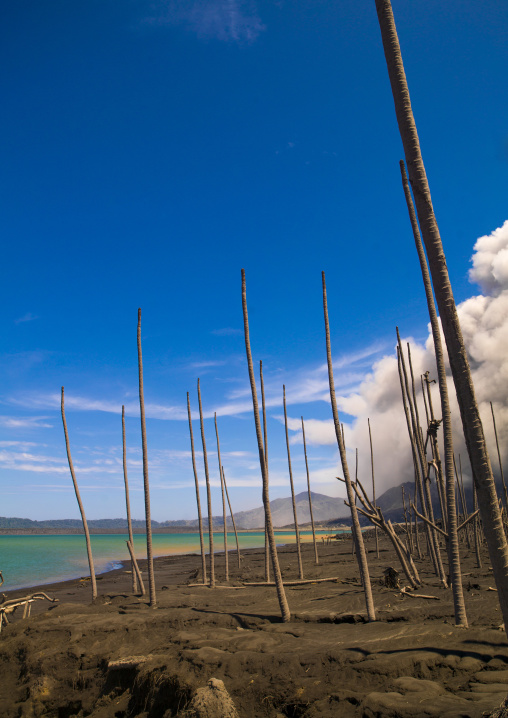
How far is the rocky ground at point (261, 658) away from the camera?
5312 mm

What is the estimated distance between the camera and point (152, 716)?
649 centimetres

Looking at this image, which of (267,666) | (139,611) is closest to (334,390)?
(267,666)

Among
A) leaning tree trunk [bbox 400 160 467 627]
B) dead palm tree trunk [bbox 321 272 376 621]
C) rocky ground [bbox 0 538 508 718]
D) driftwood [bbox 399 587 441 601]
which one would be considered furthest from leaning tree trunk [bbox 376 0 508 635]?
driftwood [bbox 399 587 441 601]

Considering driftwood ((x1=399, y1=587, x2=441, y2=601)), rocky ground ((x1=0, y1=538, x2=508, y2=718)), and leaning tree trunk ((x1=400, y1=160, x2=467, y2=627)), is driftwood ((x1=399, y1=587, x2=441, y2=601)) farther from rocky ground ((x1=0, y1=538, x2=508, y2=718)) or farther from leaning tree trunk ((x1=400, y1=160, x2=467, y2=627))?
leaning tree trunk ((x1=400, y1=160, x2=467, y2=627))

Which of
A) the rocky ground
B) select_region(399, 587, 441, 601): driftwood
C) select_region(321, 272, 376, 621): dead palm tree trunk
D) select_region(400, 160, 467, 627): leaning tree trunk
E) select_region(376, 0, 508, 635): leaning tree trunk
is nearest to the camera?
select_region(376, 0, 508, 635): leaning tree trunk

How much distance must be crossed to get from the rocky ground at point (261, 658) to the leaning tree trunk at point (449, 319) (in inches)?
69.4

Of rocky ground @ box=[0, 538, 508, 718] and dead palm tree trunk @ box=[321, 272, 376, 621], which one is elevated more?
dead palm tree trunk @ box=[321, 272, 376, 621]

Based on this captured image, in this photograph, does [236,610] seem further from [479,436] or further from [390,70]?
[390,70]

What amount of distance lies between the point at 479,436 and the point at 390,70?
134 inches

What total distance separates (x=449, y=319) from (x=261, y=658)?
5951 mm

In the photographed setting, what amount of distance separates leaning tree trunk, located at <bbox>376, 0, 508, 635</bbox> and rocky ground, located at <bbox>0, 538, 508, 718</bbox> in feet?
5.78

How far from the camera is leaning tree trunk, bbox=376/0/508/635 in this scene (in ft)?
11.9

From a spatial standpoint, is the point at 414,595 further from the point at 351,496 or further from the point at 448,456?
the point at 448,456

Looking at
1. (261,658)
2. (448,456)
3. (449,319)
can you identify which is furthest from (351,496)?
(449,319)
